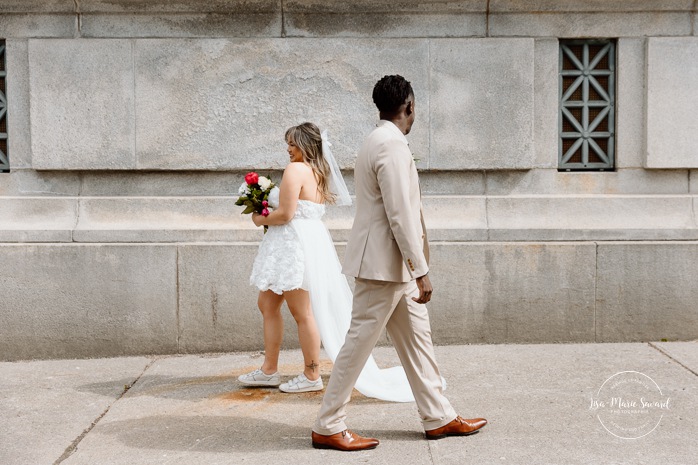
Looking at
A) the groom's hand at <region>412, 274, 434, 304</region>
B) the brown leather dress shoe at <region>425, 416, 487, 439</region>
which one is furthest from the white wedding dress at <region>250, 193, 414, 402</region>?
the groom's hand at <region>412, 274, 434, 304</region>

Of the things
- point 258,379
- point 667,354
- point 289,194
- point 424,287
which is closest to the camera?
point 424,287

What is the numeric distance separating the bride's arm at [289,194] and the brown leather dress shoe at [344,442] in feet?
5.56

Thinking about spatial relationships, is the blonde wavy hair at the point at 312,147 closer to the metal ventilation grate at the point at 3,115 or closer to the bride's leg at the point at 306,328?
the bride's leg at the point at 306,328

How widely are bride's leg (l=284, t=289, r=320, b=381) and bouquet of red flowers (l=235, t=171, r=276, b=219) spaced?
65 centimetres

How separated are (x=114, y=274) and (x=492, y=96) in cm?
372

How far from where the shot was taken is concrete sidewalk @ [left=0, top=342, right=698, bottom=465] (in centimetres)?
499

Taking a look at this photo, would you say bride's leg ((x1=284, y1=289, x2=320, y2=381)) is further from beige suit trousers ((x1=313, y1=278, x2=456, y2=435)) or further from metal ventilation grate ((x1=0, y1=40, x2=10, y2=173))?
metal ventilation grate ((x1=0, y1=40, x2=10, y2=173))

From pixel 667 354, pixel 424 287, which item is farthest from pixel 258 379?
pixel 667 354

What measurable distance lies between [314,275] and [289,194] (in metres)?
0.62

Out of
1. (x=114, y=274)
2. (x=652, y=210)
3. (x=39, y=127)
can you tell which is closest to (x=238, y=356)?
(x=114, y=274)

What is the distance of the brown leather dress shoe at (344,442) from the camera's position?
16.5 ft

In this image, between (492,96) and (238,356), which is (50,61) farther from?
(492,96)

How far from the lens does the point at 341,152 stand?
25.6ft

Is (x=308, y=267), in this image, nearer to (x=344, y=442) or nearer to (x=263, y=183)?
(x=263, y=183)
